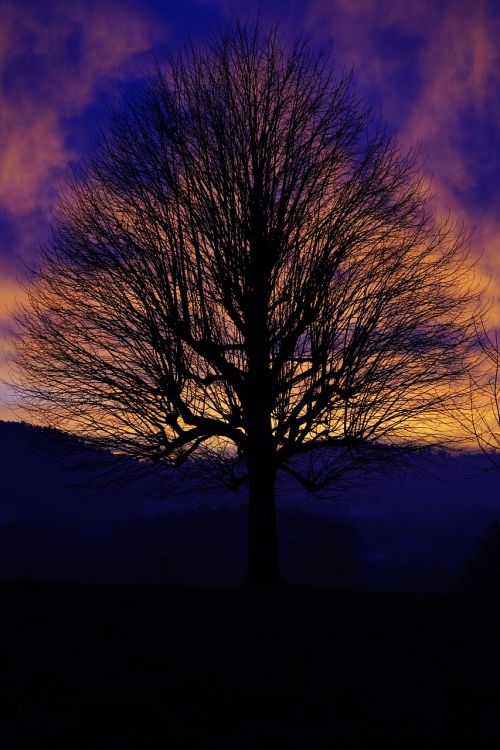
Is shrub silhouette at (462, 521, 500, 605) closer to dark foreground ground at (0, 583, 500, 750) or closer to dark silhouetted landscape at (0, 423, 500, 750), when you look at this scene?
dark silhouetted landscape at (0, 423, 500, 750)

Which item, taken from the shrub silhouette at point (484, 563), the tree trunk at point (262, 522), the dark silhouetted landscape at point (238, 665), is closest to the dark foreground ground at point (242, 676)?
the dark silhouetted landscape at point (238, 665)

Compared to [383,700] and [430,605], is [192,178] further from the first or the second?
[383,700]

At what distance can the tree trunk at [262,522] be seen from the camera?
13539 mm

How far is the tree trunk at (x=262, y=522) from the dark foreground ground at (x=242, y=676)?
3603 millimetres

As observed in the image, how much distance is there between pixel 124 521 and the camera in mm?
93750

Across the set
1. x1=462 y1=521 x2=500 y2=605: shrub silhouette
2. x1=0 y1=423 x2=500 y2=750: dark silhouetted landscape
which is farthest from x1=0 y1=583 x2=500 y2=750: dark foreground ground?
x1=462 y1=521 x2=500 y2=605: shrub silhouette

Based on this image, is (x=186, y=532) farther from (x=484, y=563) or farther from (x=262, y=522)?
(x=262, y=522)

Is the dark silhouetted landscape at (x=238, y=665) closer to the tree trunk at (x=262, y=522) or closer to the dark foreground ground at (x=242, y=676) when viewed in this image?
the dark foreground ground at (x=242, y=676)

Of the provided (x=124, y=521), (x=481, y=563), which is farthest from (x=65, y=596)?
(x=124, y=521)

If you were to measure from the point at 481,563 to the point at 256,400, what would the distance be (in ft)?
81.6

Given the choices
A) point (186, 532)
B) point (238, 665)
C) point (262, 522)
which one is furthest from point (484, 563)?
point (186, 532)

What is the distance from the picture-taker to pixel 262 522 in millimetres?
13602

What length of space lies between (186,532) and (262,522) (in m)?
62.7

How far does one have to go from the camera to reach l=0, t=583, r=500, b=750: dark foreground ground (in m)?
4.95
